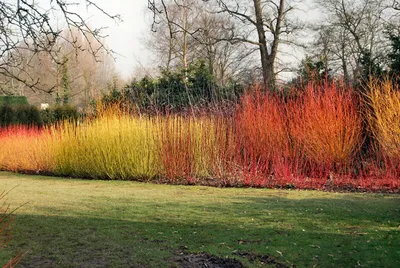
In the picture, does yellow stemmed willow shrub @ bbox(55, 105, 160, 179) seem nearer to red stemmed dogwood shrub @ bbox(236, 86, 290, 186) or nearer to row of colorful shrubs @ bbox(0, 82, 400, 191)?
row of colorful shrubs @ bbox(0, 82, 400, 191)

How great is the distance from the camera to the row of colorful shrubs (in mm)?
8742

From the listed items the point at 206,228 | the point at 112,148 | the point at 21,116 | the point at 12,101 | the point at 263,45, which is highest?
the point at 263,45

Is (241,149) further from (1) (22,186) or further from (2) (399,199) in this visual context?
(1) (22,186)

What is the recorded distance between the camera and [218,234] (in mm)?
4734

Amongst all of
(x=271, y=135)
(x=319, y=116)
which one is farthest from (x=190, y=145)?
(x=319, y=116)

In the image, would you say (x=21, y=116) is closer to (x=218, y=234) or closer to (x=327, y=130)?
(x=327, y=130)

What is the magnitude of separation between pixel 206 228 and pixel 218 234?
1.01 feet

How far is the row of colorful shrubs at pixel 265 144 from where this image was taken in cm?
874

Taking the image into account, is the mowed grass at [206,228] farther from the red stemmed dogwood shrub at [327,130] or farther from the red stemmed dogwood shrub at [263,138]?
the red stemmed dogwood shrub at [327,130]

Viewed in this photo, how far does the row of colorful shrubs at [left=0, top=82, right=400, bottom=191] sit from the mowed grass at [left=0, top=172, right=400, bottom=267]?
1.49 metres

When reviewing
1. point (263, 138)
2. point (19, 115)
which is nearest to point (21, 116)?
point (19, 115)

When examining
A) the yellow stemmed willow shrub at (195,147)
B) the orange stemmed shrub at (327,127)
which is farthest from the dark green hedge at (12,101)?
the orange stemmed shrub at (327,127)

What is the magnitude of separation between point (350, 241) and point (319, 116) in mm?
5168

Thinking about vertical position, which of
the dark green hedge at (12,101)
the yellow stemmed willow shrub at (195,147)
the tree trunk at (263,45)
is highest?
the tree trunk at (263,45)
